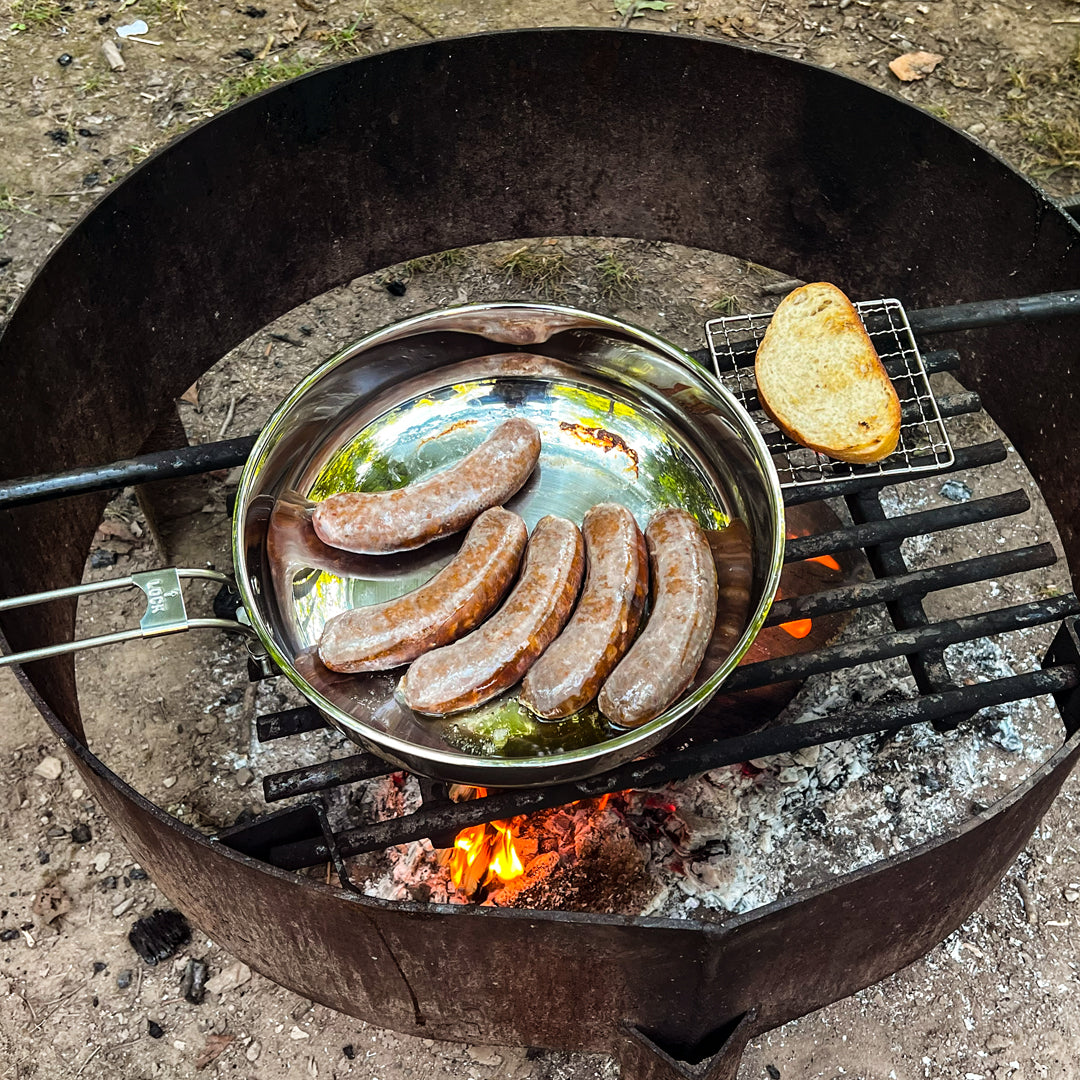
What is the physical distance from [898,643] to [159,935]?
2.22m

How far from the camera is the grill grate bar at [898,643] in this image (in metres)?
2.64

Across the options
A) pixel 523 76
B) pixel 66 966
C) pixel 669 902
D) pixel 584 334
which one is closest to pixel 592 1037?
pixel 669 902

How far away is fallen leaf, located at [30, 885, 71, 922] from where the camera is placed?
297 cm

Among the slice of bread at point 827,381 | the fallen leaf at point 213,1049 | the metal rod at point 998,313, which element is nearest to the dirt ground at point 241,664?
the fallen leaf at point 213,1049

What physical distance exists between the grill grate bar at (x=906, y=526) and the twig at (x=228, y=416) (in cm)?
229

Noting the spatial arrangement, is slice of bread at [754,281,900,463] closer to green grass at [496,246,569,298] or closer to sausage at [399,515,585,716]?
sausage at [399,515,585,716]

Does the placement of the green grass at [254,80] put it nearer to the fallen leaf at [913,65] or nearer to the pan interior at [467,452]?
the pan interior at [467,452]

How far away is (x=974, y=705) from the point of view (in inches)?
106

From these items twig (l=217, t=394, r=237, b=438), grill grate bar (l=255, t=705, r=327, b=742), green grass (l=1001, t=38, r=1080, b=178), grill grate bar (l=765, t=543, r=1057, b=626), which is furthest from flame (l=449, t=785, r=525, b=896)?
green grass (l=1001, t=38, r=1080, b=178)

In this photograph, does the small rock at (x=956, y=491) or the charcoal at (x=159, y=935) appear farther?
the small rock at (x=956, y=491)

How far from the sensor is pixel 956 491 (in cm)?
385

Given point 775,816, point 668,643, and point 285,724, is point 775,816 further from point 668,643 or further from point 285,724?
point 285,724

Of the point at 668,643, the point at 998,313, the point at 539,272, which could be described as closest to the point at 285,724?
the point at 668,643

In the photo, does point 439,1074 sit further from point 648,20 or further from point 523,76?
point 648,20
